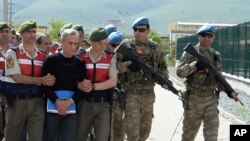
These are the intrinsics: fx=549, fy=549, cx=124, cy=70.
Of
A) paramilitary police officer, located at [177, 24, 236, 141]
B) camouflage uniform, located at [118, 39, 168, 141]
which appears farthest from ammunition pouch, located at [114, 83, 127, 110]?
paramilitary police officer, located at [177, 24, 236, 141]

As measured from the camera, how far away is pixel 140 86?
7.27m

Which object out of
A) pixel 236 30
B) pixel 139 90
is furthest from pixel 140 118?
pixel 236 30

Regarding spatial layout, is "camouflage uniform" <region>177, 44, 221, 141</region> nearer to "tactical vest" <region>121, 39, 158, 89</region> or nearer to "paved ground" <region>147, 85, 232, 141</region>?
"tactical vest" <region>121, 39, 158, 89</region>

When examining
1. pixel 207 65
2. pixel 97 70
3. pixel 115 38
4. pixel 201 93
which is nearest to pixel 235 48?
pixel 115 38

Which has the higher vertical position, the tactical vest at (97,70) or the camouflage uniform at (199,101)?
the tactical vest at (97,70)

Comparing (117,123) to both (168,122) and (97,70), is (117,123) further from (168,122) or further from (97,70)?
(168,122)

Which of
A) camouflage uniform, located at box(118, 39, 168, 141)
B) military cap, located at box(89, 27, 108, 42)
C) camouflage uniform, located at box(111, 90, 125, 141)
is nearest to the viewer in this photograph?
military cap, located at box(89, 27, 108, 42)

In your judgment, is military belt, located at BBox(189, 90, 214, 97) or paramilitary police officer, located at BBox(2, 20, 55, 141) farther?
military belt, located at BBox(189, 90, 214, 97)

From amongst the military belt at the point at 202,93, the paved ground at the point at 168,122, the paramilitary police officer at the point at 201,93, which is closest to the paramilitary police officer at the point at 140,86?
the paramilitary police officer at the point at 201,93

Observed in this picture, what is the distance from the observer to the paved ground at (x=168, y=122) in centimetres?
980

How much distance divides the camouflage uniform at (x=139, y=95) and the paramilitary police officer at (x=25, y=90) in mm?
1323

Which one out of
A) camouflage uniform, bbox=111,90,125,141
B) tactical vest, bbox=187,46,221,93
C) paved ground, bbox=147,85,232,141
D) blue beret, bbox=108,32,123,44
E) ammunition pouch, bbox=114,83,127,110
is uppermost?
blue beret, bbox=108,32,123,44

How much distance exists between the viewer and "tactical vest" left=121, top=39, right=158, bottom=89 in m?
7.27

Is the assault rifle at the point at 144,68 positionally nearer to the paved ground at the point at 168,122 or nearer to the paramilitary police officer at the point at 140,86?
the paramilitary police officer at the point at 140,86
